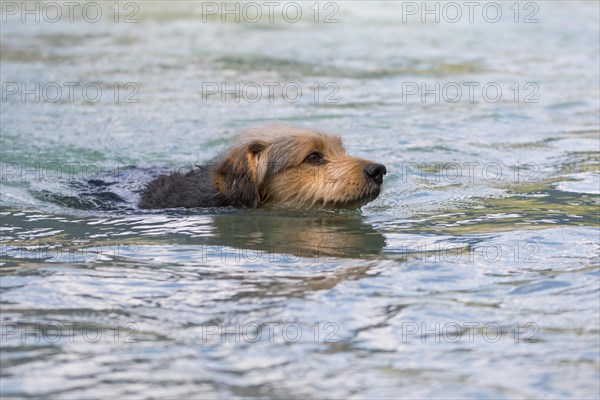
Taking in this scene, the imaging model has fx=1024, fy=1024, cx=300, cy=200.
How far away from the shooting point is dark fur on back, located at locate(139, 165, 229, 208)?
834 cm

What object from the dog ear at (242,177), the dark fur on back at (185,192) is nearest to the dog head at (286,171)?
the dog ear at (242,177)

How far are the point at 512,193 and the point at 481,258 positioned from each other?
256cm

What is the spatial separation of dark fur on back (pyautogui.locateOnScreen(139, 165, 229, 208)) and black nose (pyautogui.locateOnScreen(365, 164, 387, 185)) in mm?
1204

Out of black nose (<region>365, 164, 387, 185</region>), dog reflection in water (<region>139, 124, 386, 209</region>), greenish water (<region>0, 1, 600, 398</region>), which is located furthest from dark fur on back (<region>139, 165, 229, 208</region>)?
black nose (<region>365, 164, 387, 185</region>)

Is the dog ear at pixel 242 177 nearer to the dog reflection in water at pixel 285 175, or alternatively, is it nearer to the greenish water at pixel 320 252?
the dog reflection in water at pixel 285 175

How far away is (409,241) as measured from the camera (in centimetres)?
754

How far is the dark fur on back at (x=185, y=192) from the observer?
834 centimetres

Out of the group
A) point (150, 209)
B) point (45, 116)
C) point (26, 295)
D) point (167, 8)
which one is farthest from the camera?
point (167, 8)

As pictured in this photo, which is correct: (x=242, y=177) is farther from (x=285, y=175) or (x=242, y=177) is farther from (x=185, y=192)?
(x=185, y=192)

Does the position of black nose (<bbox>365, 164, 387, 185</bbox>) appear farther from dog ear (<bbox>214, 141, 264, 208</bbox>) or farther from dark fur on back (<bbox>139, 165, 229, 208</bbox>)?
dark fur on back (<bbox>139, 165, 229, 208</bbox>)

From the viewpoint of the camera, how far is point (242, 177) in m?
8.20

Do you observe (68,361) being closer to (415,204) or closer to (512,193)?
(415,204)

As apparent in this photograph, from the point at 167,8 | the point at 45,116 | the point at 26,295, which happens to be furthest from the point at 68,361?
the point at 167,8

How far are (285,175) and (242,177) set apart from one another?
345 mm
